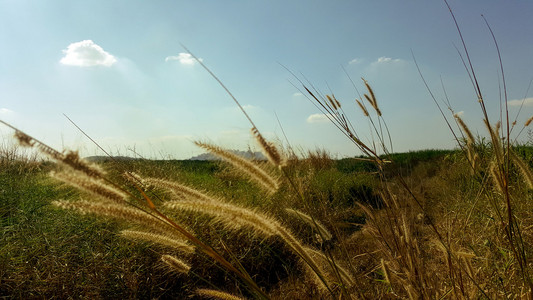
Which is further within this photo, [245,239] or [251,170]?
[245,239]

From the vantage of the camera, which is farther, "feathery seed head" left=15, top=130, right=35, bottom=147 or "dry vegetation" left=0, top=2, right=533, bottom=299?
"dry vegetation" left=0, top=2, right=533, bottom=299

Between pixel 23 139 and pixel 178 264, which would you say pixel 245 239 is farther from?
pixel 23 139

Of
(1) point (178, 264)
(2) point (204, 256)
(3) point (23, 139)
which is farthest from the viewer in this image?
(2) point (204, 256)

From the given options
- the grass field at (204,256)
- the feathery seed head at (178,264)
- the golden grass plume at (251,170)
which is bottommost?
the grass field at (204,256)

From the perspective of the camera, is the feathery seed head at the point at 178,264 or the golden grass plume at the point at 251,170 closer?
the golden grass plume at the point at 251,170

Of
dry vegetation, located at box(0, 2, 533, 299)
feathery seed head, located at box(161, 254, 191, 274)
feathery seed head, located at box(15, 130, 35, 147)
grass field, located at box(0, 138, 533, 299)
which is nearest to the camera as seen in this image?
feathery seed head, located at box(15, 130, 35, 147)

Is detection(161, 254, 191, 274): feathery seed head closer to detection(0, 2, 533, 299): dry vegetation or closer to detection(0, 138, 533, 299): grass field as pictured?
detection(0, 2, 533, 299): dry vegetation

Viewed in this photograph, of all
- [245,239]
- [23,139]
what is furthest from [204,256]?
[245,239]

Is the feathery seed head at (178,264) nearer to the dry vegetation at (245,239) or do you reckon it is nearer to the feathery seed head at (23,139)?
the dry vegetation at (245,239)

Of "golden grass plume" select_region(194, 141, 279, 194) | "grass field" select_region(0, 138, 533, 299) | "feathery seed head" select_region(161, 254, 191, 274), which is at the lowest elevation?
"grass field" select_region(0, 138, 533, 299)

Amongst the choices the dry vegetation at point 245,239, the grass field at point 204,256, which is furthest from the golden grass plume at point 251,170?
the grass field at point 204,256

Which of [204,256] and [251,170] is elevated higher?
[251,170]

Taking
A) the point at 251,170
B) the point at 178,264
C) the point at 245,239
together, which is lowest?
the point at 245,239

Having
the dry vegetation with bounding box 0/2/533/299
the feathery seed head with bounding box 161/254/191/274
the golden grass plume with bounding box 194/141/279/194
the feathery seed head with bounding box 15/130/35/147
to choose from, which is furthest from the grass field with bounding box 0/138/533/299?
the feathery seed head with bounding box 15/130/35/147
